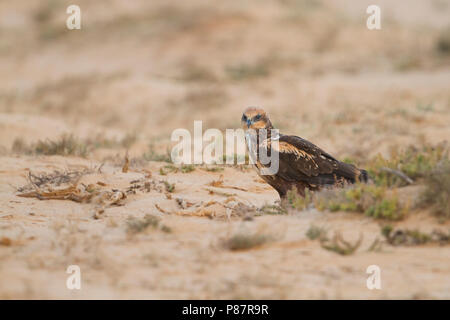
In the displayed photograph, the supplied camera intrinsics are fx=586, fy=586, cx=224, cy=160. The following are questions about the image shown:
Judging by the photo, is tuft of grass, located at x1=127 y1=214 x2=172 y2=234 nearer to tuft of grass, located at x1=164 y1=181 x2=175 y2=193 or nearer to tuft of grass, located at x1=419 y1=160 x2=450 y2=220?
tuft of grass, located at x1=164 y1=181 x2=175 y2=193

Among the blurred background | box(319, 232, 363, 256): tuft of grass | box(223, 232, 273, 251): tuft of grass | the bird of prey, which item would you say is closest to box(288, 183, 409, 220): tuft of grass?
the bird of prey

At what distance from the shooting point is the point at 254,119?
5.68 m

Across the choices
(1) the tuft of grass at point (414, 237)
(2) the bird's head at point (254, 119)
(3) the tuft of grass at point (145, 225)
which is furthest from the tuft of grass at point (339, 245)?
(2) the bird's head at point (254, 119)

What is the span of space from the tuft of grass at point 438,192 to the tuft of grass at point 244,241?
1336mm

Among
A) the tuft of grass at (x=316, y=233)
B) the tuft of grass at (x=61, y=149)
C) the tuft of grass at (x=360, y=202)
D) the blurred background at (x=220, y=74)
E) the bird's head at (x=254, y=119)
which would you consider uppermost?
the blurred background at (x=220, y=74)

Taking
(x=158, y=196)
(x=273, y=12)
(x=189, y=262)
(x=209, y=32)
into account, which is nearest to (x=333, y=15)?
(x=273, y=12)

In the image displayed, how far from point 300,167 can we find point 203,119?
799 centimetres

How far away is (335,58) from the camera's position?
757 inches

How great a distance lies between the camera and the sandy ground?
371cm

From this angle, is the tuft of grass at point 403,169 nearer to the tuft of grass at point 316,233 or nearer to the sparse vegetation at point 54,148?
the tuft of grass at point 316,233

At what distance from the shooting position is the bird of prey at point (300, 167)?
5.45 meters

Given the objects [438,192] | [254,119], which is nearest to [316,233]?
[438,192]

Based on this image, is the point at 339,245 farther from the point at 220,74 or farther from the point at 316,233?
the point at 220,74
